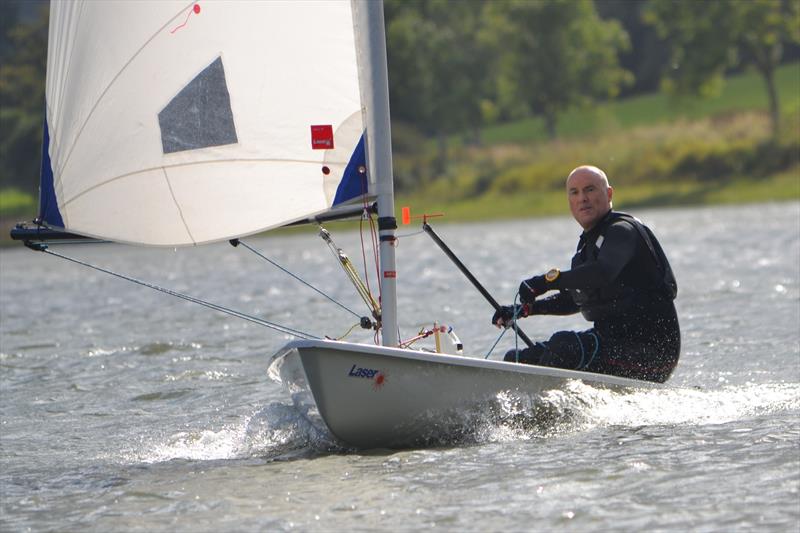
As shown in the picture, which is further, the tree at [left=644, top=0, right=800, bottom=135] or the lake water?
the tree at [left=644, top=0, right=800, bottom=135]

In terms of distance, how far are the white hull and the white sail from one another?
0.93 m

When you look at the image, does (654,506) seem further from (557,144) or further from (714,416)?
(557,144)

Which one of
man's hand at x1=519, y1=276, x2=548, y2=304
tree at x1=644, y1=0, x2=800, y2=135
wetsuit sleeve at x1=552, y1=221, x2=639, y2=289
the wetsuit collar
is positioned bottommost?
man's hand at x1=519, y1=276, x2=548, y2=304

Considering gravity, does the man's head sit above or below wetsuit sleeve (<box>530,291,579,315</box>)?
above

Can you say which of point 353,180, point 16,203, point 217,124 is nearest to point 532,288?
point 353,180

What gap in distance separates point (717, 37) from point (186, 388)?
103ft

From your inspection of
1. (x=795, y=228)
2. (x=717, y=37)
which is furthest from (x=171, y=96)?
(x=717, y=37)

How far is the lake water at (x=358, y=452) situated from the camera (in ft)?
19.3

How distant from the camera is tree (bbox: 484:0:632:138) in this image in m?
47.7

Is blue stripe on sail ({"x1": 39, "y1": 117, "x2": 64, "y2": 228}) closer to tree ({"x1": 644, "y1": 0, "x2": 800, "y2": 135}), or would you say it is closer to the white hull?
the white hull

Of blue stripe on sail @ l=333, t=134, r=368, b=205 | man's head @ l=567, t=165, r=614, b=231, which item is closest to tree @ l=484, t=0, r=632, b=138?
man's head @ l=567, t=165, r=614, b=231

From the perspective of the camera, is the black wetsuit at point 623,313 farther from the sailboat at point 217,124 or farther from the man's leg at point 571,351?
the sailboat at point 217,124

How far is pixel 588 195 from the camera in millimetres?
7660

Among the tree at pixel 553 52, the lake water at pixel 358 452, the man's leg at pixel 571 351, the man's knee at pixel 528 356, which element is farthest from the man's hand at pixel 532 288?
the tree at pixel 553 52
